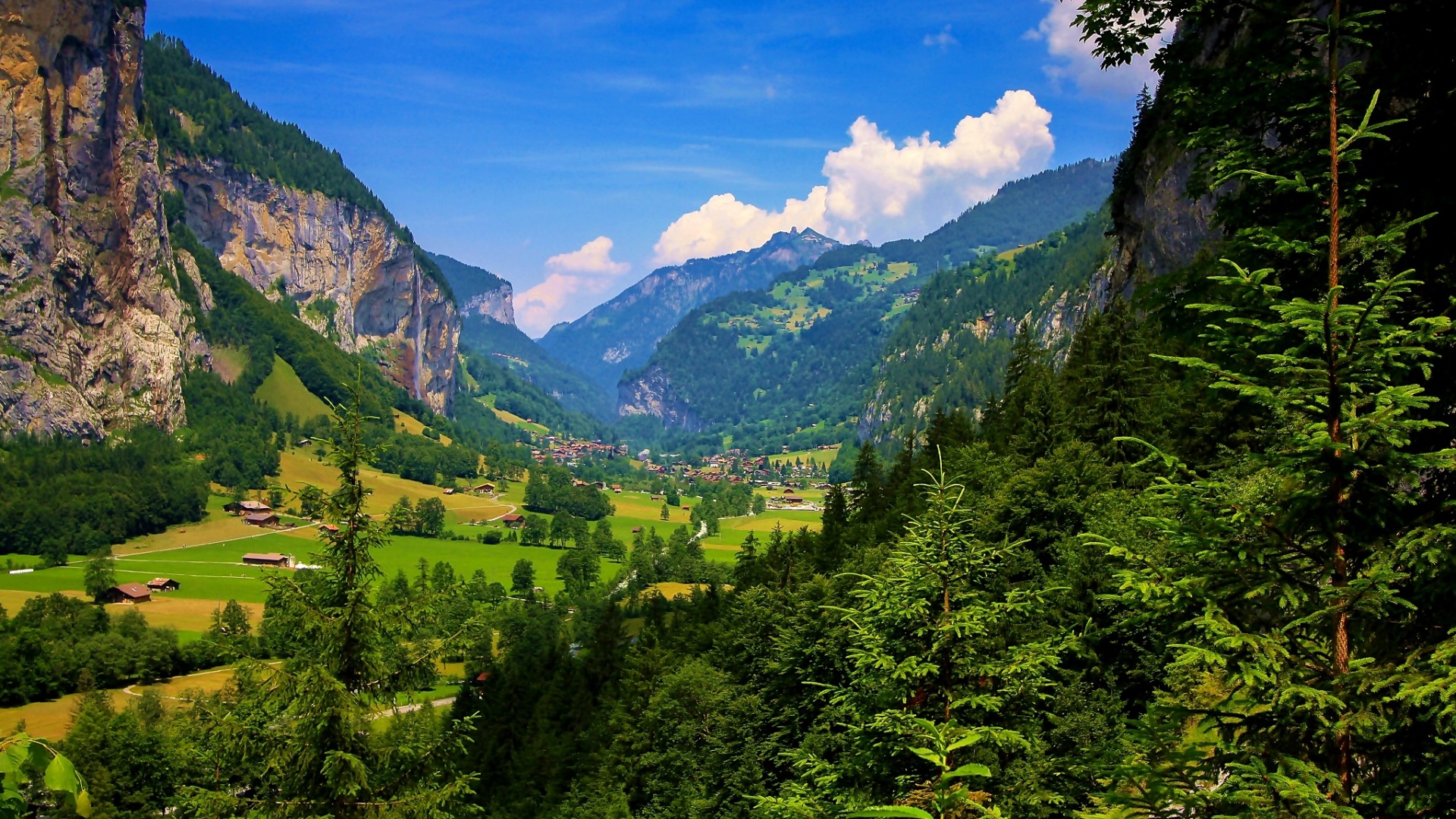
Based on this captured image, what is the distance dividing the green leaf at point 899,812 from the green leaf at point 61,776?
4664 millimetres

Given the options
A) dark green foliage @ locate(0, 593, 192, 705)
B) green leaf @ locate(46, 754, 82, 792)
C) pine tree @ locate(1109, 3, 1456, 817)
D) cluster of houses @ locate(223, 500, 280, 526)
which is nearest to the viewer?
green leaf @ locate(46, 754, 82, 792)

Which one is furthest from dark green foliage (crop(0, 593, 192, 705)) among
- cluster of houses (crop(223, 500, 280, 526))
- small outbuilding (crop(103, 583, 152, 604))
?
cluster of houses (crop(223, 500, 280, 526))

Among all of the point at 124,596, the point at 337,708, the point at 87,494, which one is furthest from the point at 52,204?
the point at 337,708

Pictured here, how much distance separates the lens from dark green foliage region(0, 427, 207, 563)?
146125 millimetres

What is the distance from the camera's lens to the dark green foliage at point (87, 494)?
479ft

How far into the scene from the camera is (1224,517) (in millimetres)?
7055

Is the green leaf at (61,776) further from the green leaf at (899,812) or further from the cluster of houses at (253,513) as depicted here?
the cluster of houses at (253,513)

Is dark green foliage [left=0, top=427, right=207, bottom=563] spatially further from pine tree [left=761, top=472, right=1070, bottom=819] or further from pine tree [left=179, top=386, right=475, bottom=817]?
pine tree [left=761, top=472, right=1070, bottom=819]

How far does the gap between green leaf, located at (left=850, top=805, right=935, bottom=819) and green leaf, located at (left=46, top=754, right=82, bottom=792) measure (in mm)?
4664

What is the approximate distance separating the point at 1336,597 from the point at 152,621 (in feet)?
390

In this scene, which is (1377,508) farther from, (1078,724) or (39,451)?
(39,451)

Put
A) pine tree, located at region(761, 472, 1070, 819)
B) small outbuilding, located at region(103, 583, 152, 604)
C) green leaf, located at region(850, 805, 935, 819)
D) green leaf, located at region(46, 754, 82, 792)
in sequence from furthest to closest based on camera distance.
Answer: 1. small outbuilding, located at region(103, 583, 152, 604)
2. pine tree, located at region(761, 472, 1070, 819)
3. green leaf, located at region(850, 805, 935, 819)
4. green leaf, located at region(46, 754, 82, 792)

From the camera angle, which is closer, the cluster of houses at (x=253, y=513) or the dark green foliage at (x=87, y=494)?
the dark green foliage at (x=87, y=494)

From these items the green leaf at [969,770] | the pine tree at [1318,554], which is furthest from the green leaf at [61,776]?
the pine tree at [1318,554]
